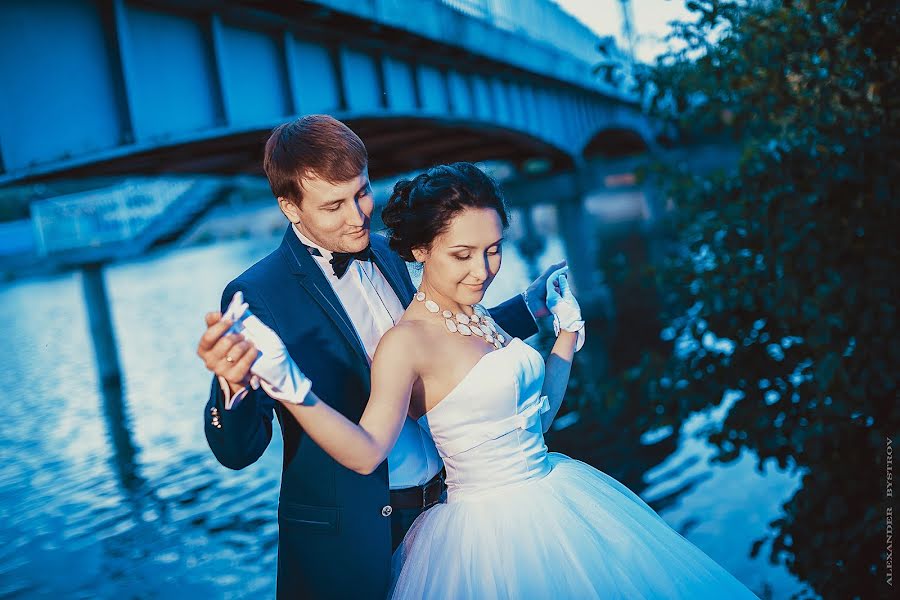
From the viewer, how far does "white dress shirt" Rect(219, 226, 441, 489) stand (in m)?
2.60

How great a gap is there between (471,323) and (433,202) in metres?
0.38

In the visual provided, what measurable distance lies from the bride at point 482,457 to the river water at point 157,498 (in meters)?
3.15

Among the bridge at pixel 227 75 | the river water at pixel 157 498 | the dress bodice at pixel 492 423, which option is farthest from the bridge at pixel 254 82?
the dress bodice at pixel 492 423

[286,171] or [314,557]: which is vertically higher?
[286,171]

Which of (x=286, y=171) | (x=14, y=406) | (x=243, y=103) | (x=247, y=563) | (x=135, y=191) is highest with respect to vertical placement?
(x=135, y=191)

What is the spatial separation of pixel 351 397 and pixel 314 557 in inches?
18.7

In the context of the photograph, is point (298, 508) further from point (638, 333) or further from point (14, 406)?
point (14, 406)

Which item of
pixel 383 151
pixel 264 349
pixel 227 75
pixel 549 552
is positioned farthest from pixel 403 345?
pixel 383 151

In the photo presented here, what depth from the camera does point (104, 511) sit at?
776cm

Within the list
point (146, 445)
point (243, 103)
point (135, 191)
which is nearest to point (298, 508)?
point (243, 103)

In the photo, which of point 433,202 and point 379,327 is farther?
point 379,327

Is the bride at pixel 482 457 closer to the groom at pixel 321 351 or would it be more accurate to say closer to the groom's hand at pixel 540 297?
the groom at pixel 321 351

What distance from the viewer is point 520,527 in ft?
7.61

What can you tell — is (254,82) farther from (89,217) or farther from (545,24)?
(89,217)
